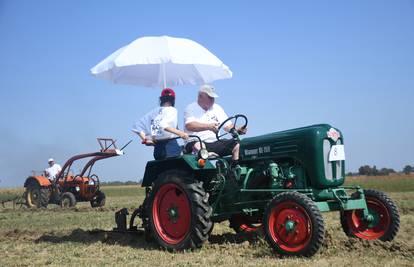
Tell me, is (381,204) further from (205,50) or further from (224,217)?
(205,50)

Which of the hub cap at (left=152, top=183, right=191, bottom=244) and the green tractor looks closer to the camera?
the green tractor

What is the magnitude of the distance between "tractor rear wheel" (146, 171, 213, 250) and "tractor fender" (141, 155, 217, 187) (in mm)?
155

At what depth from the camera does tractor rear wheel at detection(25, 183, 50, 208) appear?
19.2 meters

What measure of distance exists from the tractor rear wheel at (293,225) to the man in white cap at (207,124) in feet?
3.81

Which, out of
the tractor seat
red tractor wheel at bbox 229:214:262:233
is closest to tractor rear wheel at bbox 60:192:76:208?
red tractor wheel at bbox 229:214:262:233

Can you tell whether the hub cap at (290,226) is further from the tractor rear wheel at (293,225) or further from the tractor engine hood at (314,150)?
the tractor engine hood at (314,150)

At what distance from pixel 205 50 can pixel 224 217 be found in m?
3.07

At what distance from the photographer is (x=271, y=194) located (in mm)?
5859

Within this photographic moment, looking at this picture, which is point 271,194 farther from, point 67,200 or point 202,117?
point 67,200

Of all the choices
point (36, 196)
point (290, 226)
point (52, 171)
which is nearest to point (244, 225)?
point (290, 226)

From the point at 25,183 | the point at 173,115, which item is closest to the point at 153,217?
the point at 173,115

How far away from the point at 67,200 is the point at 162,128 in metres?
13.1

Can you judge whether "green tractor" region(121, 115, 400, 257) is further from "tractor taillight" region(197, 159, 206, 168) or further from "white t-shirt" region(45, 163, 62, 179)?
"white t-shirt" region(45, 163, 62, 179)

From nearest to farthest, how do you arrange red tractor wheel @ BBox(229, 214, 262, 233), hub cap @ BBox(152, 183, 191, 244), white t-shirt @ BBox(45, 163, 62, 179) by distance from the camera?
hub cap @ BBox(152, 183, 191, 244) → red tractor wheel @ BBox(229, 214, 262, 233) → white t-shirt @ BBox(45, 163, 62, 179)
